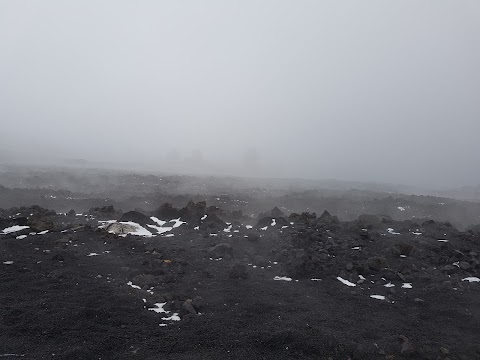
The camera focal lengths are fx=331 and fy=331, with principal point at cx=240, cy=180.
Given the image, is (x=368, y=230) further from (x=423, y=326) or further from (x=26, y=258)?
(x=26, y=258)

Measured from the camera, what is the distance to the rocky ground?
7820 millimetres

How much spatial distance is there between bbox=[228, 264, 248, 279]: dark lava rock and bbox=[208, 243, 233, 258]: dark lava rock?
6.81ft

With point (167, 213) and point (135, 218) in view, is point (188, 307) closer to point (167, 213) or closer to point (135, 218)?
point (135, 218)

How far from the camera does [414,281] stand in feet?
42.0

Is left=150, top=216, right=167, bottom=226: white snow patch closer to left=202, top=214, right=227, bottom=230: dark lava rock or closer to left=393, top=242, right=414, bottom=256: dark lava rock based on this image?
left=202, top=214, right=227, bottom=230: dark lava rock

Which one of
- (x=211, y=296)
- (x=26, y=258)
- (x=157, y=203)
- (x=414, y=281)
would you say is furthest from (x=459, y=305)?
(x=157, y=203)

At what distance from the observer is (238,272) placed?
12.5m

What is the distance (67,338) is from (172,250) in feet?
24.9

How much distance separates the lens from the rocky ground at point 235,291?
25.7 feet

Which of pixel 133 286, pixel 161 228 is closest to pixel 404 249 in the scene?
pixel 133 286

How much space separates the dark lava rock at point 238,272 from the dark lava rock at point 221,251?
2077 mm

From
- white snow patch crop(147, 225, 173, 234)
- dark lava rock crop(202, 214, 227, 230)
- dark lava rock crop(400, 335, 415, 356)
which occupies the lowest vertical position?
dark lava rock crop(400, 335, 415, 356)

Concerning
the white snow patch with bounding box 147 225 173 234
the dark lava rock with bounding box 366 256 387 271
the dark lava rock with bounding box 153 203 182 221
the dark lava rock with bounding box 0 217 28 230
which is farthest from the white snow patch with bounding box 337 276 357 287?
the dark lava rock with bounding box 0 217 28 230

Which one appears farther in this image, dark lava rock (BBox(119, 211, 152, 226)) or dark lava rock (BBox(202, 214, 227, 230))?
dark lava rock (BBox(119, 211, 152, 226))
